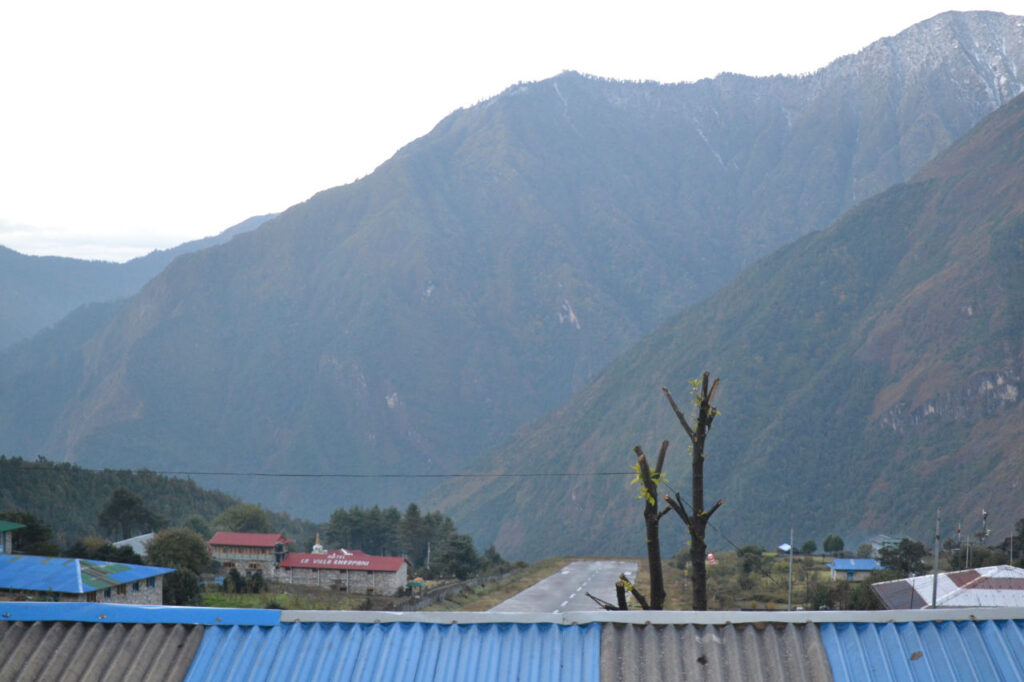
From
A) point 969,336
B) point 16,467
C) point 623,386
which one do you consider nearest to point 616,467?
point 623,386

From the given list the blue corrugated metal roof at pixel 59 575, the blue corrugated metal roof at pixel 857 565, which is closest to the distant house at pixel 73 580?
the blue corrugated metal roof at pixel 59 575

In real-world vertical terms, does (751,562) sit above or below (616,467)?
below

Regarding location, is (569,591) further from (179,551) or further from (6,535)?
(6,535)

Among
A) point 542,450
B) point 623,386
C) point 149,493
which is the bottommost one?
point 149,493

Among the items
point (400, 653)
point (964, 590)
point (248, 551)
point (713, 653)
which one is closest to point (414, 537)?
point (248, 551)

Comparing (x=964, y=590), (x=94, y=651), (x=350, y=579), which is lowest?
(x=94, y=651)

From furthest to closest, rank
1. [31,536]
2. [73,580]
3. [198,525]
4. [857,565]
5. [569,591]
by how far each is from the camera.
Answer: [198,525]
[857,565]
[569,591]
[31,536]
[73,580]

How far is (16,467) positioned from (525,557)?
77390 mm

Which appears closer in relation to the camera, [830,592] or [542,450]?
[830,592]

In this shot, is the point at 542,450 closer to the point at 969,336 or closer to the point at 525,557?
the point at 525,557

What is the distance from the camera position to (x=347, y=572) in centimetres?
6012

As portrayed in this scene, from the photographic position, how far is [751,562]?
2511 inches

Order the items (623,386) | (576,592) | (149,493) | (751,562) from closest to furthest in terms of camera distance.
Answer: (576,592) < (751,562) < (149,493) < (623,386)

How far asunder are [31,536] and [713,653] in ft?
181
